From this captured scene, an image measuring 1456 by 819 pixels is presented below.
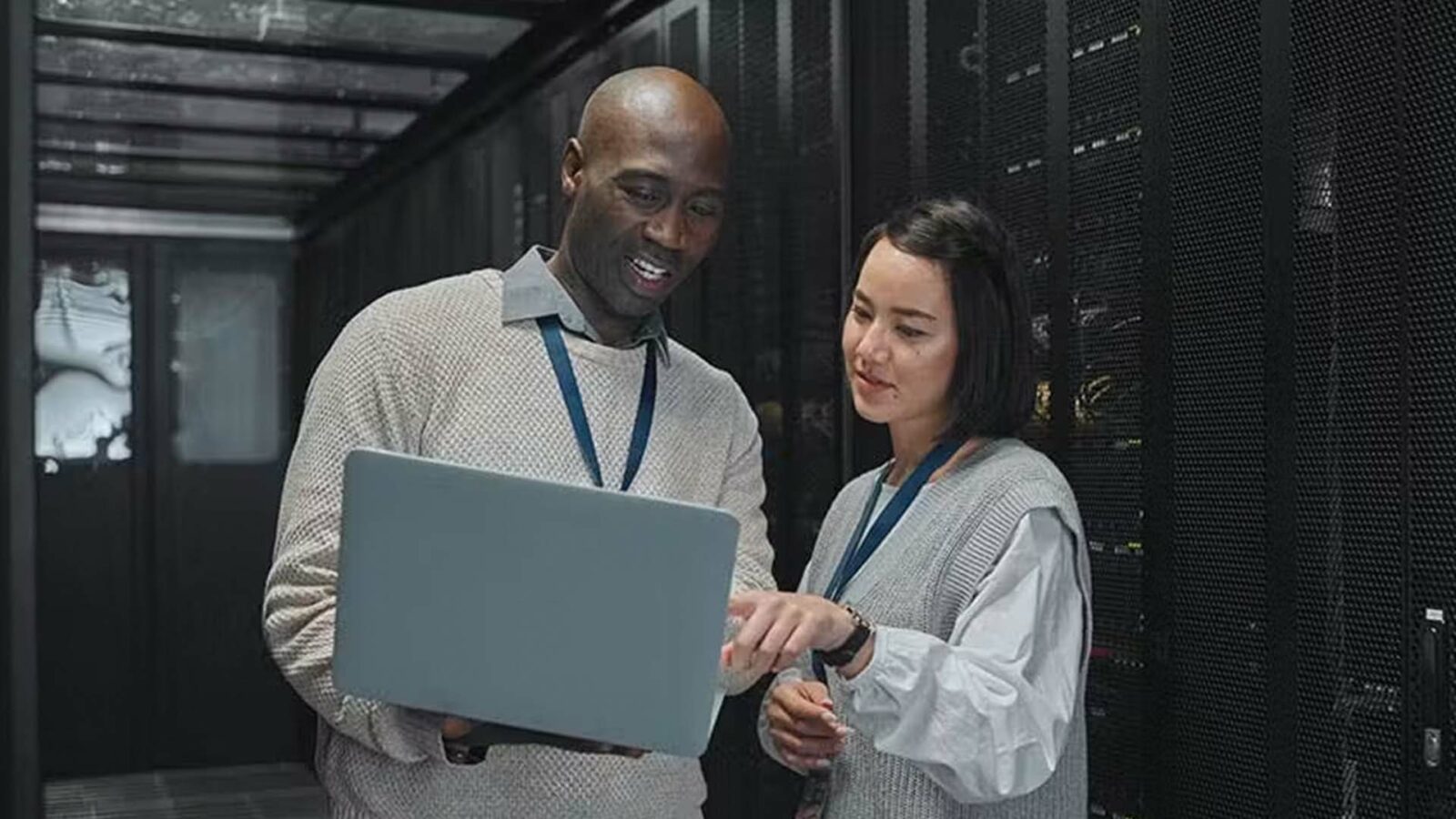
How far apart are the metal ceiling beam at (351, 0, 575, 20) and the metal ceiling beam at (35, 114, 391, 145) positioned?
0.27 metres

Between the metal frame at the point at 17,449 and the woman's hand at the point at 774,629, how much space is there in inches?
66.1

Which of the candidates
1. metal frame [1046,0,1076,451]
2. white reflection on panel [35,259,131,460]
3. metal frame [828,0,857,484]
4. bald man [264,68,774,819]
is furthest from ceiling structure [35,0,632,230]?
bald man [264,68,774,819]

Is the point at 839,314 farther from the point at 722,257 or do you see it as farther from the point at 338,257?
the point at 338,257

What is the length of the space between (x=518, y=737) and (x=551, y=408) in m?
0.43

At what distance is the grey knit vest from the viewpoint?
1578 millimetres

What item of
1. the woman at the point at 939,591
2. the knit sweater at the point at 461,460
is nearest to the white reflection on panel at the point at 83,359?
the knit sweater at the point at 461,460

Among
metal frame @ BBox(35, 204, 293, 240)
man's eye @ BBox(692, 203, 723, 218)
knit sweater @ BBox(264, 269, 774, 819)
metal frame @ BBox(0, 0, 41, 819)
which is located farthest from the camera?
metal frame @ BBox(35, 204, 293, 240)

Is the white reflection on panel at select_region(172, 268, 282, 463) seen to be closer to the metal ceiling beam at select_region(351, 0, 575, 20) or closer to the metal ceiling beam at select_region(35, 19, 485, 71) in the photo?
the metal ceiling beam at select_region(35, 19, 485, 71)

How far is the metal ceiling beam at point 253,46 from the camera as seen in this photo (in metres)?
2.79

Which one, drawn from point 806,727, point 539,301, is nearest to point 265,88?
point 539,301

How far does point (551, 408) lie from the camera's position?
1691mm

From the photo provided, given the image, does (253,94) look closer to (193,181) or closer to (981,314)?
(193,181)

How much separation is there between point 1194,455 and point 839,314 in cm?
104

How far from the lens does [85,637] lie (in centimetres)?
281
